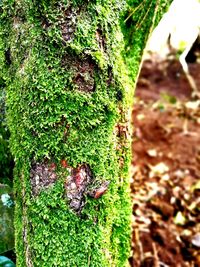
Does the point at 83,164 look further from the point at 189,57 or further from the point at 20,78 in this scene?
the point at 189,57

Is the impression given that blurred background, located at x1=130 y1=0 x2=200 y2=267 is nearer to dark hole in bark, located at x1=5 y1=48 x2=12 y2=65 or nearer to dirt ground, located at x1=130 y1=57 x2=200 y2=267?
dirt ground, located at x1=130 y1=57 x2=200 y2=267

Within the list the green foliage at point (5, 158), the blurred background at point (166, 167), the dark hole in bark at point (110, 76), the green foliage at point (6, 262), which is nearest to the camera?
the dark hole in bark at point (110, 76)

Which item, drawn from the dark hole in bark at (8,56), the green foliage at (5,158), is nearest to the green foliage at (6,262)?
the green foliage at (5,158)

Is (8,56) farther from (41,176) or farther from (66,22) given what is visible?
(41,176)

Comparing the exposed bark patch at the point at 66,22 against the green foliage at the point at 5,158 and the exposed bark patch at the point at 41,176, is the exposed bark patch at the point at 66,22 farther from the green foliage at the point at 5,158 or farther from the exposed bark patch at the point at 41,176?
the green foliage at the point at 5,158

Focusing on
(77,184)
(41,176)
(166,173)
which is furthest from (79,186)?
(166,173)
